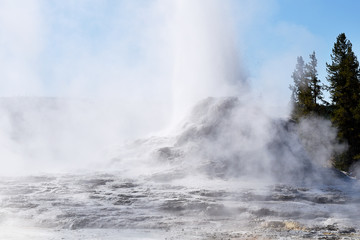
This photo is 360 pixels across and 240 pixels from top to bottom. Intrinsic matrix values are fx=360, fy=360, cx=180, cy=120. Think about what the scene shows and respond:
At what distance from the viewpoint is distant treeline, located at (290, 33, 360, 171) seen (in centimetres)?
2264

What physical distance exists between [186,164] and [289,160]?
13.9 ft

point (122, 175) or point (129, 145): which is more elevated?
point (129, 145)

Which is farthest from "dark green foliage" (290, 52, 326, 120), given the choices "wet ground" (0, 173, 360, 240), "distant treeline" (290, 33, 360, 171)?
"wet ground" (0, 173, 360, 240)

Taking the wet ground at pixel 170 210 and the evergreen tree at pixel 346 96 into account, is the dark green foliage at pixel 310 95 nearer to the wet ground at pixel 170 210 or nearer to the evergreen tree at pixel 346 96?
the evergreen tree at pixel 346 96

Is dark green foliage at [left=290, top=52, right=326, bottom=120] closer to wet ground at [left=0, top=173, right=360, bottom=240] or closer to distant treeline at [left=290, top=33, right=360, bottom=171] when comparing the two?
distant treeline at [left=290, top=33, right=360, bottom=171]

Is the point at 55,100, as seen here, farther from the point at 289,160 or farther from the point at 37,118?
the point at 289,160

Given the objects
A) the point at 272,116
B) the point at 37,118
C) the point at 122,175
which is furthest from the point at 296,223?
the point at 37,118

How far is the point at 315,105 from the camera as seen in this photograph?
81.9 ft

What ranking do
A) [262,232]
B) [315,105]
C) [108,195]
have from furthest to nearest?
[315,105] → [108,195] → [262,232]

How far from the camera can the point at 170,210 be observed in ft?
32.2

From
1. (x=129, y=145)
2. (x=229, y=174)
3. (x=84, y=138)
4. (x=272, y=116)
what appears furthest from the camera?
(x=84, y=138)

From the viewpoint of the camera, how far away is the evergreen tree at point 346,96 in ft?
74.1

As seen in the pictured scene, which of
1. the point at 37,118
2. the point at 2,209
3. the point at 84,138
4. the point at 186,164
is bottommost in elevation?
the point at 2,209

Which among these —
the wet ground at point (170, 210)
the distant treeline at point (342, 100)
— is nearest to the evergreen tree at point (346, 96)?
the distant treeline at point (342, 100)
